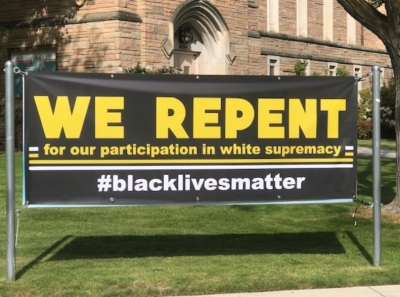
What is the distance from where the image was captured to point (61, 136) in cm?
666

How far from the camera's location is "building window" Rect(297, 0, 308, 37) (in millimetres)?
29766

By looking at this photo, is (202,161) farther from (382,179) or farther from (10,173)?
(382,179)

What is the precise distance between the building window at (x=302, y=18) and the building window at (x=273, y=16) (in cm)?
197

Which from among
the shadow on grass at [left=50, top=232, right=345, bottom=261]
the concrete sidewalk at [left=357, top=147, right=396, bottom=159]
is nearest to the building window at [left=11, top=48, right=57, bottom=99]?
the concrete sidewalk at [left=357, top=147, right=396, bottom=159]

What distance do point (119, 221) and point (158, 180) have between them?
10.7 ft

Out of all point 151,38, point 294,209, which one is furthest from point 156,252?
point 151,38

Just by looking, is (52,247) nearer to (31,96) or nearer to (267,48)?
(31,96)

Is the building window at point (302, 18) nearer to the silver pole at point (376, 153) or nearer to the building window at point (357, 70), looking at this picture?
the building window at point (357, 70)

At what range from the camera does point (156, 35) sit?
2030 centimetres

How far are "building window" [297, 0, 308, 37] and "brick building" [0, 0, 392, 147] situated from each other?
135 mm

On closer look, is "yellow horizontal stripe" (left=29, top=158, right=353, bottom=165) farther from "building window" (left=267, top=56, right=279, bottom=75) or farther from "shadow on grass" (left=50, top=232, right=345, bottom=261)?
"building window" (left=267, top=56, right=279, bottom=75)

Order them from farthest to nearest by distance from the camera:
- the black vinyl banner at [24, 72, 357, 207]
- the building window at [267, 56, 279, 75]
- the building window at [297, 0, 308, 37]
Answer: the building window at [297, 0, 308, 37] → the building window at [267, 56, 279, 75] → the black vinyl banner at [24, 72, 357, 207]

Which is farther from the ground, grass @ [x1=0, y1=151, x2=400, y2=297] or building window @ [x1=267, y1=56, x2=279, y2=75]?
building window @ [x1=267, y1=56, x2=279, y2=75]

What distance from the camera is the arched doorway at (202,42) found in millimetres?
22391
